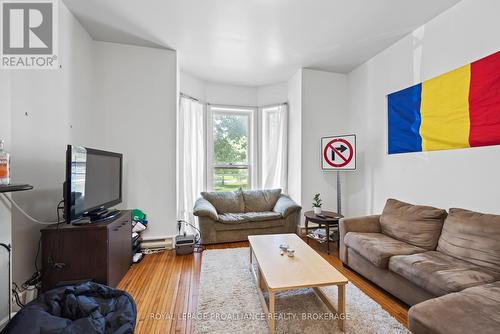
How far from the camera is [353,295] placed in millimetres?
1958

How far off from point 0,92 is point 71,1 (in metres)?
1.34

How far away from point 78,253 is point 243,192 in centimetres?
255

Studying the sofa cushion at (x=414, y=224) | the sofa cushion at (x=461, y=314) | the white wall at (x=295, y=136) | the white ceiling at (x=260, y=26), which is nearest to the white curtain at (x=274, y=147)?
the white wall at (x=295, y=136)

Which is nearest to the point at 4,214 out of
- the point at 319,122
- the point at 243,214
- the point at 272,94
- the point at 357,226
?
the point at 243,214

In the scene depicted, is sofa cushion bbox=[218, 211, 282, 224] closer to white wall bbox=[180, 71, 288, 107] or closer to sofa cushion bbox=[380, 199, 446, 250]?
sofa cushion bbox=[380, 199, 446, 250]

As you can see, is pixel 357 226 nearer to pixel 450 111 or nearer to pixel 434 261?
pixel 434 261

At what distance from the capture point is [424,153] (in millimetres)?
2494

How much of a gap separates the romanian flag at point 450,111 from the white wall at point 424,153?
9 cm

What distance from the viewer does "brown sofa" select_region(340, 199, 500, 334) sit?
1.17 metres

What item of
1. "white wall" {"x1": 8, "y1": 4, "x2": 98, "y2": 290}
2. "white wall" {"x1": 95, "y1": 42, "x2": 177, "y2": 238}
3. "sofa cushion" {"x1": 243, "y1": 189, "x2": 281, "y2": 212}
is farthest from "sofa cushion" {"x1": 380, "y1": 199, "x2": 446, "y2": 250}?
"white wall" {"x1": 8, "y1": 4, "x2": 98, "y2": 290}

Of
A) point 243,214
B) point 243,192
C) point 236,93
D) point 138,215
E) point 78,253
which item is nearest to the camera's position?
point 78,253

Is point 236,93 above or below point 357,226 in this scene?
above

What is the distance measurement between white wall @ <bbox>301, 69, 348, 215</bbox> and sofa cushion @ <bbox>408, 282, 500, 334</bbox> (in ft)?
7.96

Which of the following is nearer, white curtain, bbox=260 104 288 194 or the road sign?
the road sign
